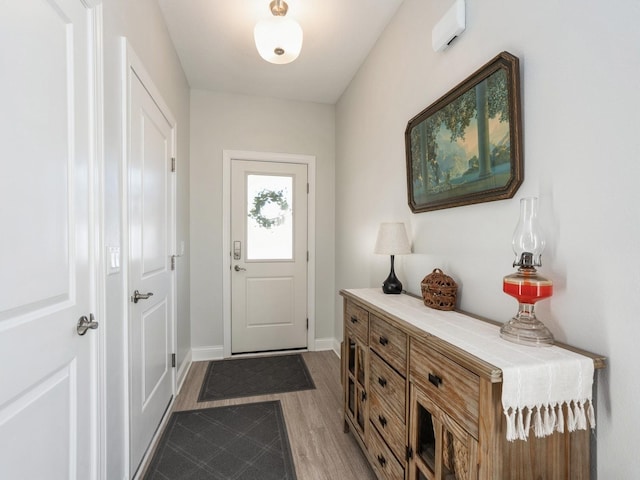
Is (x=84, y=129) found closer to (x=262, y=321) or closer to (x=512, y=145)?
(x=512, y=145)

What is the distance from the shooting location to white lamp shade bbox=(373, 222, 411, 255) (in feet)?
5.67

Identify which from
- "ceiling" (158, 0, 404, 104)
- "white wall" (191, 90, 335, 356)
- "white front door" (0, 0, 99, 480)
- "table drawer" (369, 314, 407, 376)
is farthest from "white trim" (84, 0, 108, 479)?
"white wall" (191, 90, 335, 356)

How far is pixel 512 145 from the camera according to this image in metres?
1.10

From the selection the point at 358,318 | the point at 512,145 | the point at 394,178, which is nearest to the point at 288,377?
the point at 358,318

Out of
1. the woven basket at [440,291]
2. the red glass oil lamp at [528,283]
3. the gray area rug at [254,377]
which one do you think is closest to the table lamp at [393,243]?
the woven basket at [440,291]

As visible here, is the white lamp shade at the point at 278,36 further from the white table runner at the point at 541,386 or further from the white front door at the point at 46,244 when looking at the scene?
the white table runner at the point at 541,386

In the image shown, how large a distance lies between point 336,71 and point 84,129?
7.18 ft

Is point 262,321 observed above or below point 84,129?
below

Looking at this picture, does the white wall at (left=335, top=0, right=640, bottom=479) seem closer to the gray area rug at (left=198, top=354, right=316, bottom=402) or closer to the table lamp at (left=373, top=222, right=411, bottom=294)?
the table lamp at (left=373, top=222, right=411, bottom=294)

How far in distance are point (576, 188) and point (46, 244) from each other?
A: 1617 mm

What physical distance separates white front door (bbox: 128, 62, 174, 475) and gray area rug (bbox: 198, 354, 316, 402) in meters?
0.41

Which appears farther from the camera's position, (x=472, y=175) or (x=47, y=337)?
(x=472, y=175)

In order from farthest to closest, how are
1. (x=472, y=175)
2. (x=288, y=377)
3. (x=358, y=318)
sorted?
1. (x=288, y=377)
2. (x=358, y=318)
3. (x=472, y=175)

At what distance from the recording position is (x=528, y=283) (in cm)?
92
